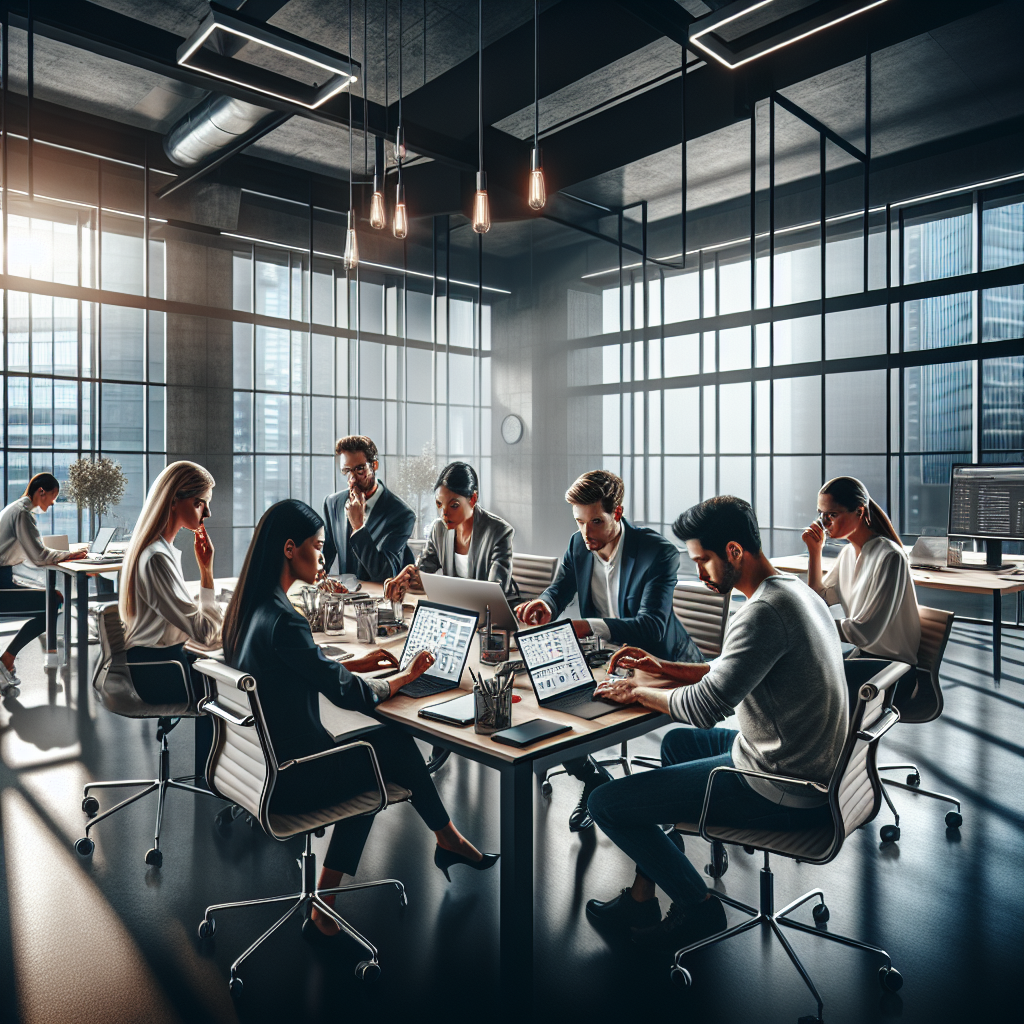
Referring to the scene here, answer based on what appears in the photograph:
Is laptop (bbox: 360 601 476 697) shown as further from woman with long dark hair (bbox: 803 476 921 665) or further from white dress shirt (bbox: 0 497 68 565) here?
white dress shirt (bbox: 0 497 68 565)

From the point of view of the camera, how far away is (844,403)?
11.6 m

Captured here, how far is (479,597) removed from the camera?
3.13 metres

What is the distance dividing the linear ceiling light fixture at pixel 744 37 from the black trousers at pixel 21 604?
627 centimetres

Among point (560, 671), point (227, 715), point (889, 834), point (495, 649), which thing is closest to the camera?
point (227, 715)

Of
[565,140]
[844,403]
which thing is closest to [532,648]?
[565,140]

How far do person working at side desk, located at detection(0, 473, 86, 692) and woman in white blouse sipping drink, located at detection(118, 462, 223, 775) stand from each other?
321cm

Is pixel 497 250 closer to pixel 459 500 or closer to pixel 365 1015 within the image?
pixel 459 500

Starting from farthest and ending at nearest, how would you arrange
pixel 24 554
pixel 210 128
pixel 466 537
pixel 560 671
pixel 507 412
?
pixel 507 412 → pixel 210 128 → pixel 24 554 → pixel 466 537 → pixel 560 671

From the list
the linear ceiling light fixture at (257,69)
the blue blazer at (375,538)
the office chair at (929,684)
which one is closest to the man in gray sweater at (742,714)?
the office chair at (929,684)

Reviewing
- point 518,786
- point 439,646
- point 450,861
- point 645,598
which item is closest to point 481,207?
point 645,598

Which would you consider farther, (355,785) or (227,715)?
(355,785)

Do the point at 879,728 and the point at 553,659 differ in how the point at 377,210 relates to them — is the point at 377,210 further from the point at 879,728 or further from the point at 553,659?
the point at 879,728

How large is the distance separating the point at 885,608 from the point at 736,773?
65.6 inches

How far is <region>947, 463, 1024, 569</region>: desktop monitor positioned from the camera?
19.0ft
